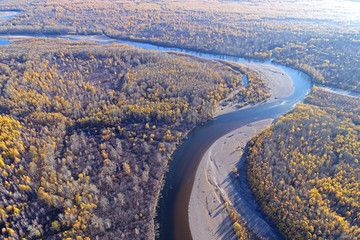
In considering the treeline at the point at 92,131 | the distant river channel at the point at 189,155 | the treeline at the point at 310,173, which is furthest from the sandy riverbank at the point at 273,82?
the treeline at the point at 310,173

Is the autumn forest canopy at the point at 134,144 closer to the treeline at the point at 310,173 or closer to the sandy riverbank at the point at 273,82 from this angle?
the treeline at the point at 310,173

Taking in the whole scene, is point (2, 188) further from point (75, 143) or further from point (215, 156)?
point (215, 156)

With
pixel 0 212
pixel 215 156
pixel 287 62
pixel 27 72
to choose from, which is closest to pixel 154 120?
pixel 215 156

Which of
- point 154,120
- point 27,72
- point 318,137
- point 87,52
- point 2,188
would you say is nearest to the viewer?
point 2,188

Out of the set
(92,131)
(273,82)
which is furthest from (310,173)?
(273,82)

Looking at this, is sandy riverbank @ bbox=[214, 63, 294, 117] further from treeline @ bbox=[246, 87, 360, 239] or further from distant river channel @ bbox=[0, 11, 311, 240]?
treeline @ bbox=[246, 87, 360, 239]

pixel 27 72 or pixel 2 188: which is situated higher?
pixel 27 72
